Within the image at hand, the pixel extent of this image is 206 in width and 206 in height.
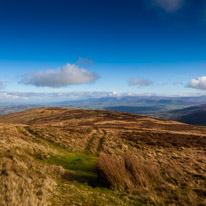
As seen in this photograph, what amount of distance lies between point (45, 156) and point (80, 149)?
6295mm

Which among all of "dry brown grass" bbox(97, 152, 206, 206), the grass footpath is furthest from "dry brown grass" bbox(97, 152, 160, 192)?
the grass footpath

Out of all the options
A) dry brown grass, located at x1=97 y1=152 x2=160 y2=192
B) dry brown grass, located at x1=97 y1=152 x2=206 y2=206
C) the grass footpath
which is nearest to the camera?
the grass footpath

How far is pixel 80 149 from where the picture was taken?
2008 centimetres

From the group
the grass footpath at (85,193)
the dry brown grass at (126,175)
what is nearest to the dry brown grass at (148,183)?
the dry brown grass at (126,175)

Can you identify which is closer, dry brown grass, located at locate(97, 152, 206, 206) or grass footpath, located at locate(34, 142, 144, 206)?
grass footpath, located at locate(34, 142, 144, 206)

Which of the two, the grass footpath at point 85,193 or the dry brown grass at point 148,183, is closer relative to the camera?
the grass footpath at point 85,193

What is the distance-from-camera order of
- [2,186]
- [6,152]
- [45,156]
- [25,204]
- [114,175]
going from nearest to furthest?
[25,204] < [2,186] < [114,175] < [6,152] < [45,156]

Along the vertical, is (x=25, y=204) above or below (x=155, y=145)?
above

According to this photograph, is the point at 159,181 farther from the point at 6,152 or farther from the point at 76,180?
the point at 6,152

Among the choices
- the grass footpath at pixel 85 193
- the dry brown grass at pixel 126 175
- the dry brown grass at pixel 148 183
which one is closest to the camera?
the grass footpath at pixel 85 193

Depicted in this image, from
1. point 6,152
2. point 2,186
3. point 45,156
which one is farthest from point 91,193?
point 6,152

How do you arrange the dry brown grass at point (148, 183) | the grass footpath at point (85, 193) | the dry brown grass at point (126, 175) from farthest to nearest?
the dry brown grass at point (126, 175) → the dry brown grass at point (148, 183) → the grass footpath at point (85, 193)

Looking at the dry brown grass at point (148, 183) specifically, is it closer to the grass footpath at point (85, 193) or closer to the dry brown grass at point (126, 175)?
the dry brown grass at point (126, 175)

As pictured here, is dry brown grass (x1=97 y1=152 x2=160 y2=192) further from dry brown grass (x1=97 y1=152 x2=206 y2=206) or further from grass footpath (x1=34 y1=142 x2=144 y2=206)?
grass footpath (x1=34 y1=142 x2=144 y2=206)
